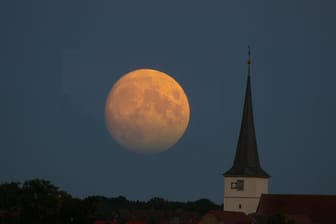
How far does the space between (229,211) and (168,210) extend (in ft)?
226

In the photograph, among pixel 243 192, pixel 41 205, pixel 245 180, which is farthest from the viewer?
pixel 243 192

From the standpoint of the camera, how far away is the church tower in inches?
3659

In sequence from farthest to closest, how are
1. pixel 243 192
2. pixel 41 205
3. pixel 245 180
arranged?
pixel 243 192
pixel 245 180
pixel 41 205

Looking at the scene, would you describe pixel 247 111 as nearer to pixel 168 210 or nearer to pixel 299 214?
pixel 299 214

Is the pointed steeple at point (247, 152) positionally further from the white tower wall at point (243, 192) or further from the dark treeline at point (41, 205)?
the dark treeline at point (41, 205)

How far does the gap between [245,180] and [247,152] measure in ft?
9.39

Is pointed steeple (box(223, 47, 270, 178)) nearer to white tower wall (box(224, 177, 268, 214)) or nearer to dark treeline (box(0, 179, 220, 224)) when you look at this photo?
white tower wall (box(224, 177, 268, 214))

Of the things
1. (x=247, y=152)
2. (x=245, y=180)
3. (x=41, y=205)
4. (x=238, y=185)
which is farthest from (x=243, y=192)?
(x=41, y=205)

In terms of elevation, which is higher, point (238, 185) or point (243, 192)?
point (238, 185)

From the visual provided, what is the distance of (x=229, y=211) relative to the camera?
305 feet

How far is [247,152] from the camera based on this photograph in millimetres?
94312

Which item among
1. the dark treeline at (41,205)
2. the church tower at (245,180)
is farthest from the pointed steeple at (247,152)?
the dark treeline at (41,205)

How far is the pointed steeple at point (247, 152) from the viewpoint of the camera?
93250mm

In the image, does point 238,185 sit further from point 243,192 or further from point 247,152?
point 247,152
